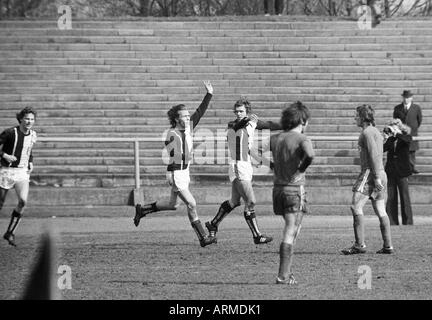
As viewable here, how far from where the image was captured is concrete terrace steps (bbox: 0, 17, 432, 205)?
941 inches

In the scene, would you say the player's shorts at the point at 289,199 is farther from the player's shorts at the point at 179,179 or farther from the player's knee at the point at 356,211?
the player's shorts at the point at 179,179

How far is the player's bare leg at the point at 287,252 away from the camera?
9195 mm

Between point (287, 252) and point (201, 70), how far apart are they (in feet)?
55.0

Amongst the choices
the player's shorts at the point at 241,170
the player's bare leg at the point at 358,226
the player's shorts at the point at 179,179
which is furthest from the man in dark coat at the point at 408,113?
the player's shorts at the point at 179,179

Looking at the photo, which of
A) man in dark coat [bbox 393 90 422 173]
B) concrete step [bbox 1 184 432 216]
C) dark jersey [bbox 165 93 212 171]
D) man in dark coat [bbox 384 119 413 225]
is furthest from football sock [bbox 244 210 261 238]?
concrete step [bbox 1 184 432 216]

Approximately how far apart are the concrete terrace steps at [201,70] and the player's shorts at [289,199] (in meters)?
11.8

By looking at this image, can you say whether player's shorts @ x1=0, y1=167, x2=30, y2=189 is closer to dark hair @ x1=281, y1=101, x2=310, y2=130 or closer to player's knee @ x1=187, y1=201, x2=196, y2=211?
player's knee @ x1=187, y1=201, x2=196, y2=211

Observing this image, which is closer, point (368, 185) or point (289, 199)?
point (289, 199)

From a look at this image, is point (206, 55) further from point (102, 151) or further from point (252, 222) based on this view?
point (252, 222)

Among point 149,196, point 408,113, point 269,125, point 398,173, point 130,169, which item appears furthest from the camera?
point 130,169

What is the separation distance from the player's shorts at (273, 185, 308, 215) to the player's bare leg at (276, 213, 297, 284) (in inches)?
2.5

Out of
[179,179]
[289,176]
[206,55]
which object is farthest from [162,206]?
[206,55]

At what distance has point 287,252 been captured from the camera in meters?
9.19
